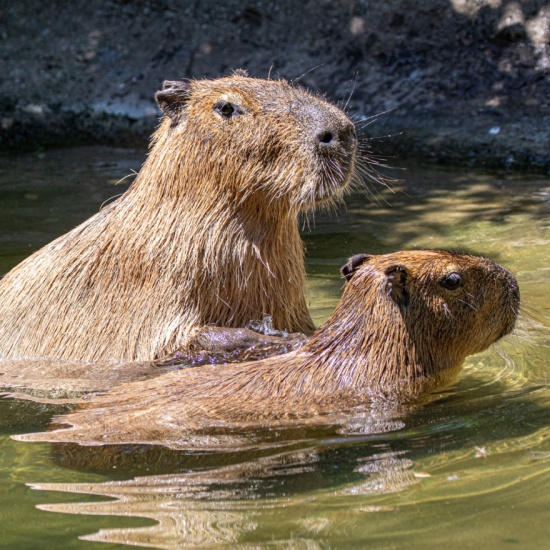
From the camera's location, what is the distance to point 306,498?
3900 mm

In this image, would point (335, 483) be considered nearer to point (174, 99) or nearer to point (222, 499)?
point (222, 499)

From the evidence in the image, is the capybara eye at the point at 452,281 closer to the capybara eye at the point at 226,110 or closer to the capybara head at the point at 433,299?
the capybara head at the point at 433,299

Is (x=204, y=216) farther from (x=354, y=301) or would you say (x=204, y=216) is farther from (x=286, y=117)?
(x=354, y=301)

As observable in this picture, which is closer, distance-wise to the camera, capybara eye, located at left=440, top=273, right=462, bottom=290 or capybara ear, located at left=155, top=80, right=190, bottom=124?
capybara eye, located at left=440, top=273, right=462, bottom=290

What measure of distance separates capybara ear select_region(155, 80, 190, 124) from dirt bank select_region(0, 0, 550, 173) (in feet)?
16.4

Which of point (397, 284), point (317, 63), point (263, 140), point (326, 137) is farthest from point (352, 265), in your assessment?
point (317, 63)

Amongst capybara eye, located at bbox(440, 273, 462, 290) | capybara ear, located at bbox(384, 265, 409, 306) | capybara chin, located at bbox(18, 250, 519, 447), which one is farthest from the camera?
capybara eye, located at bbox(440, 273, 462, 290)

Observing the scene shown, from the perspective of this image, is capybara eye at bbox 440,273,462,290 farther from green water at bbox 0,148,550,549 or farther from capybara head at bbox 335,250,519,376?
green water at bbox 0,148,550,549

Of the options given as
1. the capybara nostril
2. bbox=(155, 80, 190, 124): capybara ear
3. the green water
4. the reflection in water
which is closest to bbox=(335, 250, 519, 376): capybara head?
the green water

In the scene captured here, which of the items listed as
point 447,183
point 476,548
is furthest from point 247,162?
point 447,183

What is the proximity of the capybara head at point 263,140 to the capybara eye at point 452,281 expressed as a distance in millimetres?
867

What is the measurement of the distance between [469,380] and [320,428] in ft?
4.06

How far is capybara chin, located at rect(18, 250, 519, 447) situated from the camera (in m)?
4.67

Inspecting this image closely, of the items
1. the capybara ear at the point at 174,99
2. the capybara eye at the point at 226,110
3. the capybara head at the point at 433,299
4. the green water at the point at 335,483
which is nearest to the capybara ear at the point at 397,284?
the capybara head at the point at 433,299
